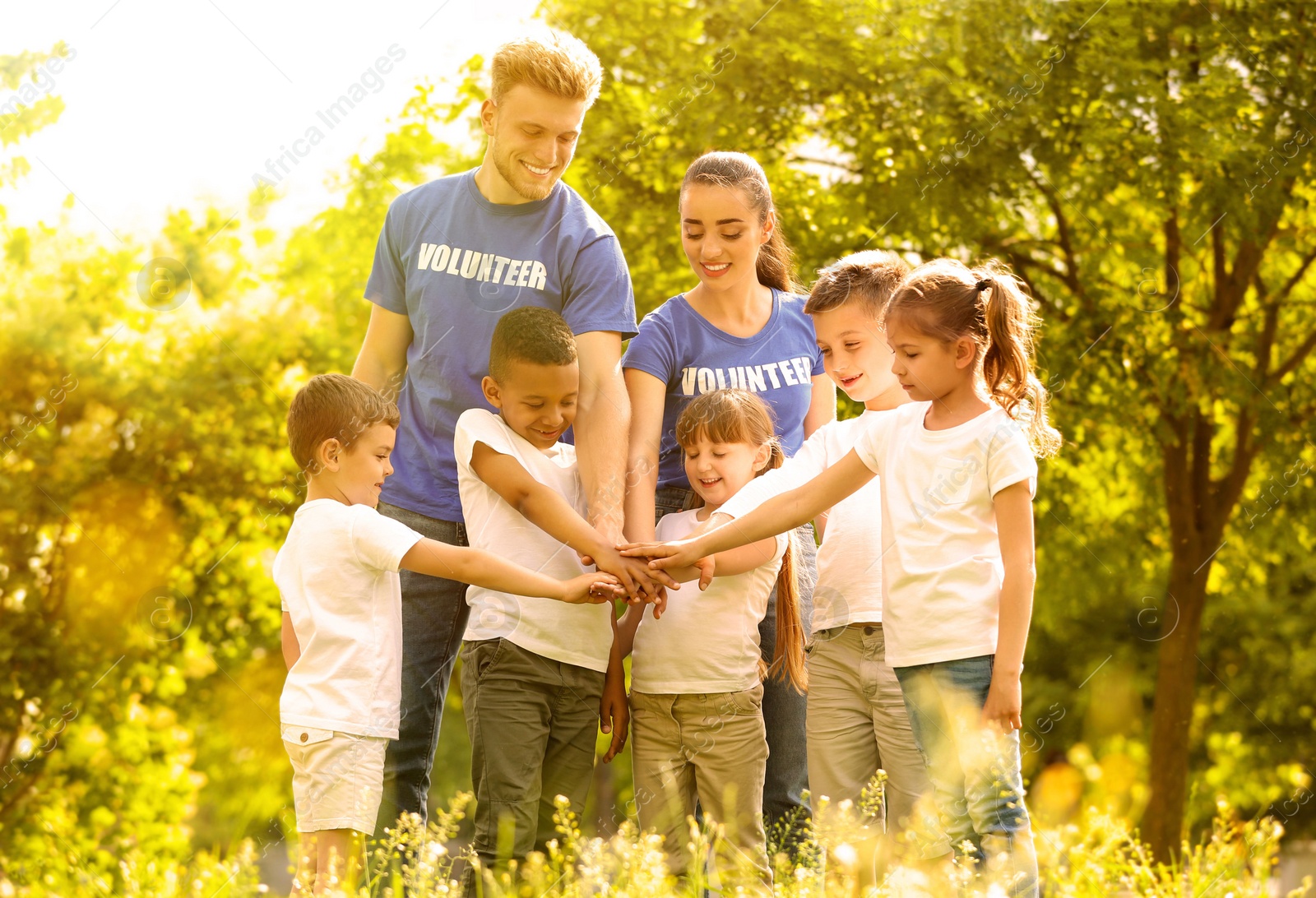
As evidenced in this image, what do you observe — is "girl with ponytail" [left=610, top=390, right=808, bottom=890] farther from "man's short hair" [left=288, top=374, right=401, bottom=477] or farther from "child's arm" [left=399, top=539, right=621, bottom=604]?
"man's short hair" [left=288, top=374, right=401, bottom=477]

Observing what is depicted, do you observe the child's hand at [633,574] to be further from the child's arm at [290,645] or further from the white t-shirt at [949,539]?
the child's arm at [290,645]

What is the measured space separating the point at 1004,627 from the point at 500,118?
73.8 inches

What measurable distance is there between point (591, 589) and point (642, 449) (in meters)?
0.52

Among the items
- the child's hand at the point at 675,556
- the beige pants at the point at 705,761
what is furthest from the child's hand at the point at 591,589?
the beige pants at the point at 705,761

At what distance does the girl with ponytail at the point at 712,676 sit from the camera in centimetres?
313

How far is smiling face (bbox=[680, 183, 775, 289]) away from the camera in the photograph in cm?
347

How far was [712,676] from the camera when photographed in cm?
314

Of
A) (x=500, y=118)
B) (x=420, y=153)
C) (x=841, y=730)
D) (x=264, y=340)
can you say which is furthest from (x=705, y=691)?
(x=264, y=340)

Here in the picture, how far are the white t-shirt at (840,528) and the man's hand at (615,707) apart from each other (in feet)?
1.72

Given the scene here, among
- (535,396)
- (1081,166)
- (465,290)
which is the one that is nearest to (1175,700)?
(1081,166)

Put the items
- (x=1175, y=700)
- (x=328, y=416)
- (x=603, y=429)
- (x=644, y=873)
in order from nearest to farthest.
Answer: (x=644, y=873) < (x=328, y=416) < (x=603, y=429) < (x=1175, y=700)

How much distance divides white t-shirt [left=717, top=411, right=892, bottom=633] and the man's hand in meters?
0.52

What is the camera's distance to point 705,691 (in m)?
3.13

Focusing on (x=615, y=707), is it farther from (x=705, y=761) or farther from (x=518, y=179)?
(x=518, y=179)
